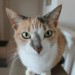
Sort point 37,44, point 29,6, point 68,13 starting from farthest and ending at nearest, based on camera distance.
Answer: point 29,6 → point 68,13 → point 37,44

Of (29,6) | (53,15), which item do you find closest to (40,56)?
(53,15)

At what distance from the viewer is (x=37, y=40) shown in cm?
55

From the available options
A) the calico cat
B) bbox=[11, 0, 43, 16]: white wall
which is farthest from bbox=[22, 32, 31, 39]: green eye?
bbox=[11, 0, 43, 16]: white wall

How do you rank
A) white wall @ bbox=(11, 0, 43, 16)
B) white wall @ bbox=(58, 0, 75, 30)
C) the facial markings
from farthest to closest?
1. white wall @ bbox=(11, 0, 43, 16)
2. white wall @ bbox=(58, 0, 75, 30)
3. the facial markings

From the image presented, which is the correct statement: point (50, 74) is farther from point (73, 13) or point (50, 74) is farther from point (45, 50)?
point (73, 13)

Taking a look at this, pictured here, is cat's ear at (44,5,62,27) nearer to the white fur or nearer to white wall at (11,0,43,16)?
the white fur

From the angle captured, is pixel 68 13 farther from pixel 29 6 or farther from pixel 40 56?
pixel 29 6

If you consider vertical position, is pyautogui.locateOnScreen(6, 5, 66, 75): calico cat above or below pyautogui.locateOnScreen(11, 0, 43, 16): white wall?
above

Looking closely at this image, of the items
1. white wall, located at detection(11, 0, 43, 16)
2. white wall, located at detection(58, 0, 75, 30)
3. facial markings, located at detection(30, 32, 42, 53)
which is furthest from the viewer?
white wall, located at detection(11, 0, 43, 16)

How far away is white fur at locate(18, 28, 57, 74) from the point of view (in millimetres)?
571

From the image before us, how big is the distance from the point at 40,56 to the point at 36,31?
0.27 feet

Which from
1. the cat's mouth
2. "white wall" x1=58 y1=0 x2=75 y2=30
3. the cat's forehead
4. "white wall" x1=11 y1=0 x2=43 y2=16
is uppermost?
the cat's forehead

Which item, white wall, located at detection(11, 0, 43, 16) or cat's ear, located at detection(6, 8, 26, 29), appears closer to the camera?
cat's ear, located at detection(6, 8, 26, 29)

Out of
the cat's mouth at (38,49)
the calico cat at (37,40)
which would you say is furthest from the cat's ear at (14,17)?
the cat's mouth at (38,49)
